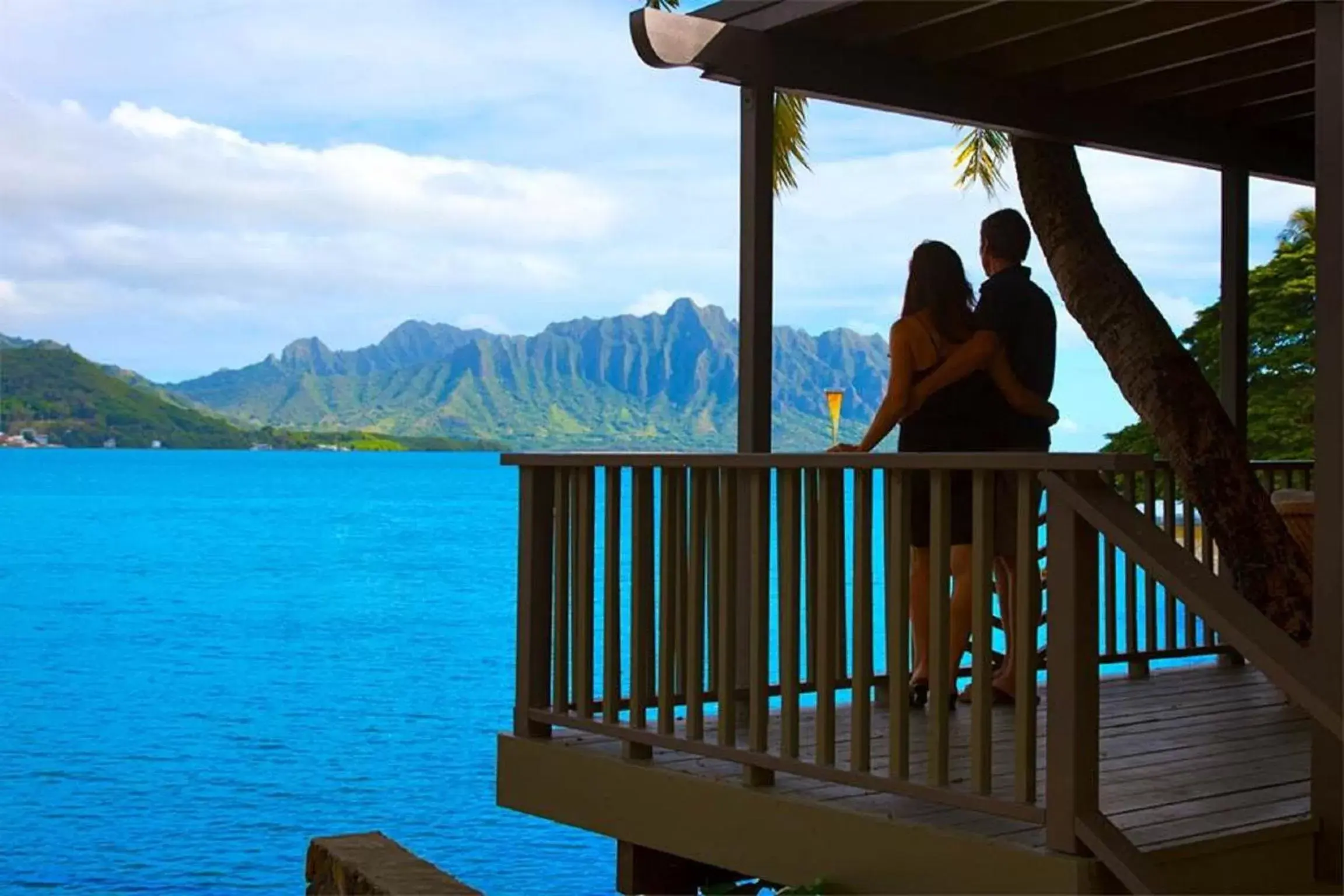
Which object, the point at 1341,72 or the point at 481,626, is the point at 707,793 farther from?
the point at 481,626

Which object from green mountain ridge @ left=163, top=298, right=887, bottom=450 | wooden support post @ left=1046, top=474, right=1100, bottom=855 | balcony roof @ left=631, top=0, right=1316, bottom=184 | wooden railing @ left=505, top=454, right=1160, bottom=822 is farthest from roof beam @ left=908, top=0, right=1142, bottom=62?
green mountain ridge @ left=163, top=298, right=887, bottom=450

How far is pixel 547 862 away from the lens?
22453mm

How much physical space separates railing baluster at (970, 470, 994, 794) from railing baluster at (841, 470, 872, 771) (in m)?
0.32

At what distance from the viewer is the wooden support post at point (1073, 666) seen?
353 centimetres

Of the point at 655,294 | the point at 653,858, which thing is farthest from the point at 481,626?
the point at 655,294

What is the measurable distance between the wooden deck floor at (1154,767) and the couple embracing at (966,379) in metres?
0.44

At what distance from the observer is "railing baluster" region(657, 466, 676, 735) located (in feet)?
15.7

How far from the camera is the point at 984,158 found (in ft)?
55.2

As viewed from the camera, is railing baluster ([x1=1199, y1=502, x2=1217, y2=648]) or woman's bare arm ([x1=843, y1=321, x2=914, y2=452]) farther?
railing baluster ([x1=1199, y1=502, x2=1217, y2=648])

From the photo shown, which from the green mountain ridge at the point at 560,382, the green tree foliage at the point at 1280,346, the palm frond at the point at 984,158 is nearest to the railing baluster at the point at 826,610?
the palm frond at the point at 984,158

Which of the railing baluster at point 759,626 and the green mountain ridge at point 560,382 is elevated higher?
the green mountain ridge at point 560,382

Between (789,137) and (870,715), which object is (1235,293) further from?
(789,137)

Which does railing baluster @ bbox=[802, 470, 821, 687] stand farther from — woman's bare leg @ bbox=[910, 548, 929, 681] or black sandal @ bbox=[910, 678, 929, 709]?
black sandal @ bbox=[910, 678, 929, 709]

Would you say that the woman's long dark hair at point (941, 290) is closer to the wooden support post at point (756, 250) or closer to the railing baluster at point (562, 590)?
the wooden support post at point (756, 250)
